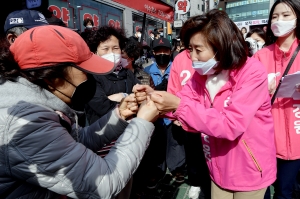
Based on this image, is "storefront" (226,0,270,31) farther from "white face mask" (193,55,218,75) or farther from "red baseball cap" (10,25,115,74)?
"red baseball cap" (10,25,115,74)

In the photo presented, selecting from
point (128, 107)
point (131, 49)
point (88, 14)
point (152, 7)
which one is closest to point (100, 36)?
point (131, 49)

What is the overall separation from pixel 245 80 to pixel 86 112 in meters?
1.81

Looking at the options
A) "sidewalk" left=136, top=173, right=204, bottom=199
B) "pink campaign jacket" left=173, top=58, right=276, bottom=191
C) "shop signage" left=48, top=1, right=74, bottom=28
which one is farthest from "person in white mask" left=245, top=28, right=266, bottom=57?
"shop signage" left=48, top=1, right=74, bottom=28

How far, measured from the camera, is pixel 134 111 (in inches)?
71.4

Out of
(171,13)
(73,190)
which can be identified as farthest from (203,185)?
(171,13)

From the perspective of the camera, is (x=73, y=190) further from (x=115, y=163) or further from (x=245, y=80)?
(x=245, y=80)

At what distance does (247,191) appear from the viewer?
1.72 m

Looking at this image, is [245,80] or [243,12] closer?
[245,80]

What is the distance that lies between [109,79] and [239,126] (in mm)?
1712

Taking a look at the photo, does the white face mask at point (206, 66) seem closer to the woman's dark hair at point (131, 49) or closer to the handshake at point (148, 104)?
the handshake at point (148, 104)

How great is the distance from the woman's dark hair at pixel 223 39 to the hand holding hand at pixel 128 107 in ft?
2.15

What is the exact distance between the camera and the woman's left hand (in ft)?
5.10

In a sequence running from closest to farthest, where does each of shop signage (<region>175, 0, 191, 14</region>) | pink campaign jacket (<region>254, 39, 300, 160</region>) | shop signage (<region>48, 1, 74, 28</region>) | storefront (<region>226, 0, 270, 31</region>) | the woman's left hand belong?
the woman's left hand
pink campaign jacket (<region>254, 39, 300, 160</region>)
shop signage (<region>48, 1, 74, 28</region>)
shop signage (<region>175, 0, 191, 14</region>)
storefront (<region>226, 0, 270, 31</region>)

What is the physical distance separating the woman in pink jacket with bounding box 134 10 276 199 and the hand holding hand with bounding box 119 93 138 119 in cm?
8
